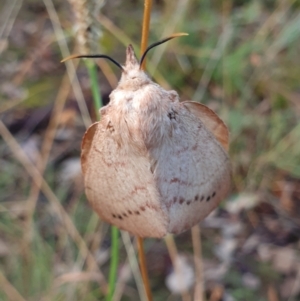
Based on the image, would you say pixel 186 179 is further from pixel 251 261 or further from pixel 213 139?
pixel 251 261

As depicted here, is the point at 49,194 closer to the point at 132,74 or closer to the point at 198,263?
the point at 198,263

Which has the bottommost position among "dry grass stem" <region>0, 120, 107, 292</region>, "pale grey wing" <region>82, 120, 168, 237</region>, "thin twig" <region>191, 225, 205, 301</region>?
"thin twig" <region>191, 225, 205, 301</region>

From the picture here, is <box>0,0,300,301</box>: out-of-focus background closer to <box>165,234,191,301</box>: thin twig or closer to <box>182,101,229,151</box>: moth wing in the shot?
<box>165,234,191,301</box>: thin twig

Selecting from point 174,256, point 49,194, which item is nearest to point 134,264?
point 174,256

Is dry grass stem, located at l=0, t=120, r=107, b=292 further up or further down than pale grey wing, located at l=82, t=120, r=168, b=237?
further down

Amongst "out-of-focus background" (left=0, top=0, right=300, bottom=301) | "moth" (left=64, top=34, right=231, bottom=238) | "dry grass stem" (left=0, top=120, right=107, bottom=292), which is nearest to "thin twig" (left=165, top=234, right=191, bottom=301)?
"out-of-focus background" (left=0, top=0, right=300, bottom=301)

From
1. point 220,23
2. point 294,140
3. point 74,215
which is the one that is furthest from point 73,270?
point 220,23

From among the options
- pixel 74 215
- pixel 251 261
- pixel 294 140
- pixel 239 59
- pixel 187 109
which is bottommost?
pixel 251 261

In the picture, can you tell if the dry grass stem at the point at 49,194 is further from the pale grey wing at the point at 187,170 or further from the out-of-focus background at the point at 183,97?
the pale grey wing at the point at 187,170
